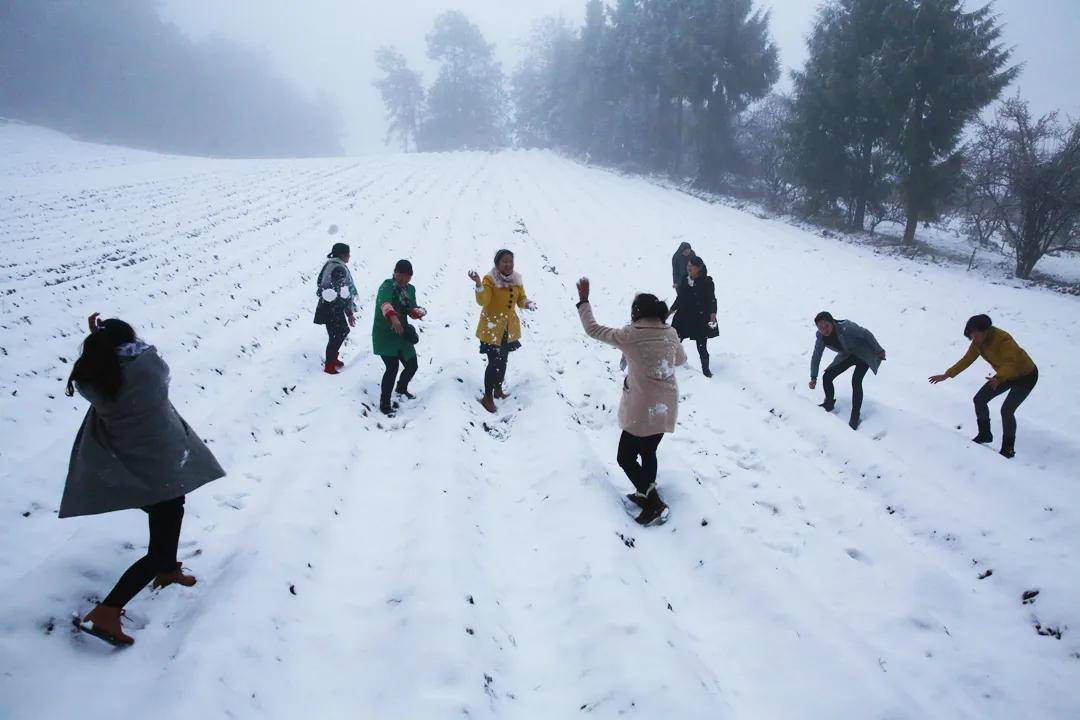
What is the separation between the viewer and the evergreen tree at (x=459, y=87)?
69312 mm

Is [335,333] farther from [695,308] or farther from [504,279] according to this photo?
[695,308]

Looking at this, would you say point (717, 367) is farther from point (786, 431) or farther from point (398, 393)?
point (398, 393)

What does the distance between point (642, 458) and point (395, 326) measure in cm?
353

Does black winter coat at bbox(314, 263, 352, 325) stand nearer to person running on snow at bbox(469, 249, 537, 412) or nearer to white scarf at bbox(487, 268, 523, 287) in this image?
person running on snow at bbox(469, 249, 537, 412)

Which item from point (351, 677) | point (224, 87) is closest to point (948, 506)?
point (351, 677)

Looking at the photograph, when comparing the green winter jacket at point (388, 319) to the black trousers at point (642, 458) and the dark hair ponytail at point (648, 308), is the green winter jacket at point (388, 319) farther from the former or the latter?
the black trousers at point (642, 458)

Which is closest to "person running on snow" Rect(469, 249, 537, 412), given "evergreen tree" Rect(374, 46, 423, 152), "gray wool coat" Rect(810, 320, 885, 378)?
"gray wool coat" Rect(810, 320, 885, 378)

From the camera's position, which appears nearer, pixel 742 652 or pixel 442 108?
pixel 742 652

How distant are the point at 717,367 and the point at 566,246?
10620mm

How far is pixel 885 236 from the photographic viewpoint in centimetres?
2342

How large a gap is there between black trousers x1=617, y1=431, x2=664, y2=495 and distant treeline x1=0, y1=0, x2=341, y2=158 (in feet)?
265

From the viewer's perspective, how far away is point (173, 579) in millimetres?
3877

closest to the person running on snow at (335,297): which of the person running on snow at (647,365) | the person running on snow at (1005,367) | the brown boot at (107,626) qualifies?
the person running on snow at (647,365)

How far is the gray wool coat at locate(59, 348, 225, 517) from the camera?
10.8 ft
